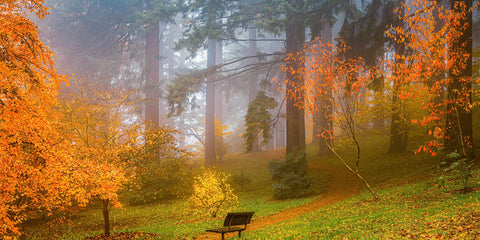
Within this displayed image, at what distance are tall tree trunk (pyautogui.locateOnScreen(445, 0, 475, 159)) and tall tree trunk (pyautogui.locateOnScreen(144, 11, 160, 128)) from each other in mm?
22377

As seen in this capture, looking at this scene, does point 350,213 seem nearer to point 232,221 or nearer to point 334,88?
point 232,221

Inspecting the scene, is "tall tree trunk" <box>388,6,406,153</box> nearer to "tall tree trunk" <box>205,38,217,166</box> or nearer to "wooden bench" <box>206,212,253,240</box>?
"wooden bench" <box>206,212,253,240</box>

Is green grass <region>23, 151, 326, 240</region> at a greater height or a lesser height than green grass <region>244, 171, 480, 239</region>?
lesser

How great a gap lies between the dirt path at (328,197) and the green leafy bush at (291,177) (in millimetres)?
1464

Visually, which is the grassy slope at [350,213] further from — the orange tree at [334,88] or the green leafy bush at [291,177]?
the orange tree at [334,88]

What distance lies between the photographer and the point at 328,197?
58.8 ft

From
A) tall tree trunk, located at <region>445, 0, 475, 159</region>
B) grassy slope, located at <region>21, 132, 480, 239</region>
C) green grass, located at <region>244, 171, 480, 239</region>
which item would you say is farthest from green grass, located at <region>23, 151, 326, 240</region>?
tall tree trunk, located at <region>445, 0, 475, 159</region>

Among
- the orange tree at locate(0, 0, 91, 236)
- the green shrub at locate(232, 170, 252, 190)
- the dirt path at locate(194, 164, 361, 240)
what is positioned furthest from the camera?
the green shrub at locate(232, 170, 252, 190)

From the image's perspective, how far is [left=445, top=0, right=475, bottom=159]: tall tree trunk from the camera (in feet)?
46.1

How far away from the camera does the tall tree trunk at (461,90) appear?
14047 millimetres

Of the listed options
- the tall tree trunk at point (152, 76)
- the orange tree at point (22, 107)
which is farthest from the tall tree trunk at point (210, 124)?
the orange tree at point (22, 107)

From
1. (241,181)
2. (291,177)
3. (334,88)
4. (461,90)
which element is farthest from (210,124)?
(461,90)

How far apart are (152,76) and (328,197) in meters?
20.5

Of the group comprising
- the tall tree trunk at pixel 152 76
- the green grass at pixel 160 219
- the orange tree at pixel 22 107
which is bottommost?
the green grass at pixel 160 219
